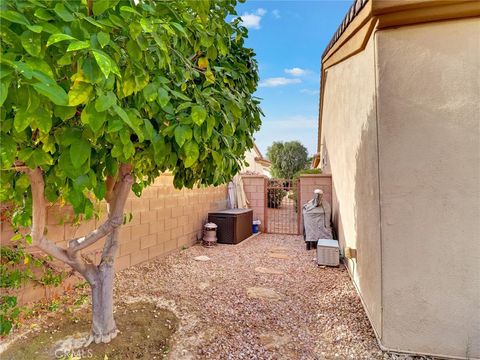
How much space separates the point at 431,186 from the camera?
3.12 meters

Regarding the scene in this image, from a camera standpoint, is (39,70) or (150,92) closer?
(39,70)

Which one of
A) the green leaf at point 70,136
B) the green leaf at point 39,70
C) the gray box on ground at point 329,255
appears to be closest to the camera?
the green leaf at point 39,70

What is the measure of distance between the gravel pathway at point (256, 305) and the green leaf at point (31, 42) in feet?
10.6

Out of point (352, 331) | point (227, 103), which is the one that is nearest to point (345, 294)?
point (352, 331)

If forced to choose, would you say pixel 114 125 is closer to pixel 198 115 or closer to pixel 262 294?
pixel 198 115

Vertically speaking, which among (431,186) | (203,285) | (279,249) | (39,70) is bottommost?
(279,249)

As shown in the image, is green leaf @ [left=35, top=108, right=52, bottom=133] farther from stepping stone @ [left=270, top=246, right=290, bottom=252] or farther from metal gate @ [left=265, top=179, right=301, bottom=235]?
metal gate @ [left=265, top=179, right=301, bottom=235]

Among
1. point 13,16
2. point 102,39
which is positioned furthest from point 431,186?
point 13,16

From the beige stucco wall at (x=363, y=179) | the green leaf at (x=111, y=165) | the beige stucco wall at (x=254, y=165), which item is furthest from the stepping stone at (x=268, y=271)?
→ the beige stucco wall at (x=254, y=165)

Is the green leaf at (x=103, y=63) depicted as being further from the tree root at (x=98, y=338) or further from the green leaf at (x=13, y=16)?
the tree root at (x=98, y=338)

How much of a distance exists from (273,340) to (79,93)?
11.6 ft

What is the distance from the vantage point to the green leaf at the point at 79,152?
1.50 metres

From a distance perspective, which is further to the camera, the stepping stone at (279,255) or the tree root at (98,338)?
the stepping stone at (279,255)

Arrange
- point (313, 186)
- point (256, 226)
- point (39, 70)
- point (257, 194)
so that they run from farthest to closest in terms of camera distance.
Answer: point (257, 194)
point (256, 226)
point (313, 186)
point (39, 70)
